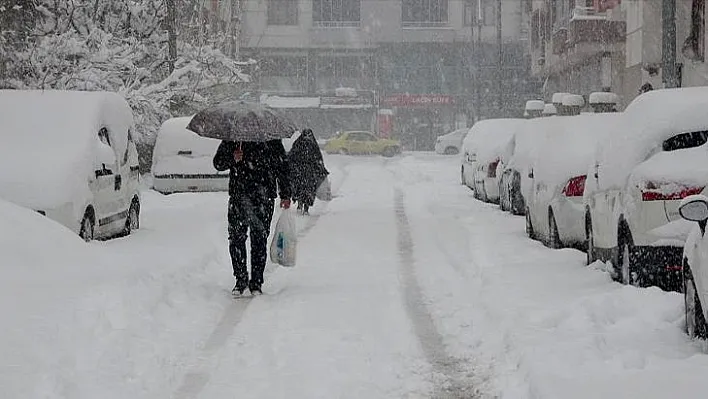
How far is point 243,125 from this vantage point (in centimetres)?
1070

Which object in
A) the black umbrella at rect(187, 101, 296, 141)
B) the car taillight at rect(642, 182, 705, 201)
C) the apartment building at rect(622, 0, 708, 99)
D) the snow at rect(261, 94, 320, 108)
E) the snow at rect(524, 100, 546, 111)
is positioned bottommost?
the car taillight at rect(642, 182, 705, 201)

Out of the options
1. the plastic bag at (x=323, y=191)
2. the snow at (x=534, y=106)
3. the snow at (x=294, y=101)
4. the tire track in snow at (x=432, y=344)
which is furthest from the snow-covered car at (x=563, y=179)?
the snow at (x=294, y=101)

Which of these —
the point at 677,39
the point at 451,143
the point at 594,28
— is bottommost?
the point at 451,143

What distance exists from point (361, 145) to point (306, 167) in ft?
137

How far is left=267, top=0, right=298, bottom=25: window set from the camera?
74750mm

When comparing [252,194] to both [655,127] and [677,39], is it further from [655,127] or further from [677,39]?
[677,39]

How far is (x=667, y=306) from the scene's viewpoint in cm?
859

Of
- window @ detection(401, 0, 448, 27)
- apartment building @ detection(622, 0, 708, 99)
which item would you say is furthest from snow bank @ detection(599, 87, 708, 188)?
window @ detection(401, 0, 448, 27)

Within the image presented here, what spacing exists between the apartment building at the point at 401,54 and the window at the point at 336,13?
6 centimetres

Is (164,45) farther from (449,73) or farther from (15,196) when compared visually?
(449,73)

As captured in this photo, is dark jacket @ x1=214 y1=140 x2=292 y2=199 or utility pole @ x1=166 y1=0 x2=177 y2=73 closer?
dark jacket @ x1=214 y1=140 x2=292 y2=199

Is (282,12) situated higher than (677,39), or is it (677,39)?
(282,12)

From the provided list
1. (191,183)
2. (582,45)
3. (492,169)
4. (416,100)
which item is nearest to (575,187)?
(492,169)

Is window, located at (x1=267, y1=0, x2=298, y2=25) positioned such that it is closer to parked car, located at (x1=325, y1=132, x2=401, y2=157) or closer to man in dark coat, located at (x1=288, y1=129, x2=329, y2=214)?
parked car, located at (x1=325, y1=132, x2=401, y2=157)
